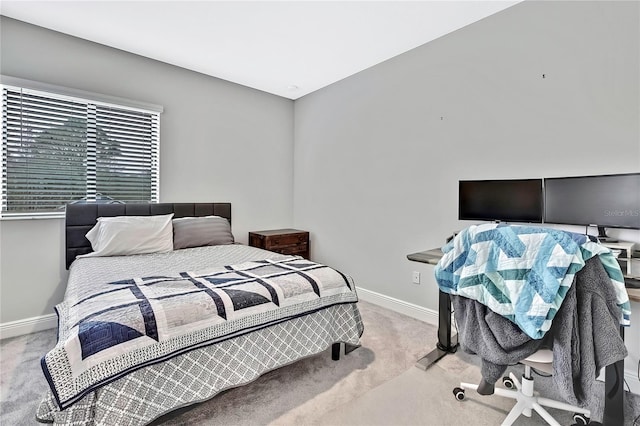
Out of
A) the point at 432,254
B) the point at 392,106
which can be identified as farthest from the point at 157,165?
the point at 432,254

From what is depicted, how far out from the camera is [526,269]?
1.31 m

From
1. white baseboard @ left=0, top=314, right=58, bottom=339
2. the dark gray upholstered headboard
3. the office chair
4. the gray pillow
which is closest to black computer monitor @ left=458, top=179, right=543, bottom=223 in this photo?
the office chair

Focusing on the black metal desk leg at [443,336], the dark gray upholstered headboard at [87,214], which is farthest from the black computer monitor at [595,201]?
the dark gray upholstered headboard at [87,214]

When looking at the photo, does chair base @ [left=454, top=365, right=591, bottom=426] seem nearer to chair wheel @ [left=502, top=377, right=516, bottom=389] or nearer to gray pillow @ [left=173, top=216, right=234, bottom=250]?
chair wheel @ [left=502, top=377, right=516, bottom=389]

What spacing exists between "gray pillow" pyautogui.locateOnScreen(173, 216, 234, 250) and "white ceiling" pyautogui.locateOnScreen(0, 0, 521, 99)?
1643mm

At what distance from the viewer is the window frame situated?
255 cm

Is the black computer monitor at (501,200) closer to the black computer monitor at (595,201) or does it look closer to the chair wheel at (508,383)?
the black computer monitor at (595,201)

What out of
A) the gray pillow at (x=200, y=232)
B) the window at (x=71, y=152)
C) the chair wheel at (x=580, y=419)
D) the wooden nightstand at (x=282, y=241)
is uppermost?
the window at (x=71, y=152)

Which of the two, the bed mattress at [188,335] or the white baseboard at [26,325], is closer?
the bed mattress at [188,335]

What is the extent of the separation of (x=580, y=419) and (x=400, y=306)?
167 cm

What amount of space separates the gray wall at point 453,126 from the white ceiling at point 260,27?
0.27 meters

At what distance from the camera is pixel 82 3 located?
235cm

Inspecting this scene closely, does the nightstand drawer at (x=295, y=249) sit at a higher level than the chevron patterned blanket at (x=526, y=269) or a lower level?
lower

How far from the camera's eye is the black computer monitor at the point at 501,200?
7.09 ft
